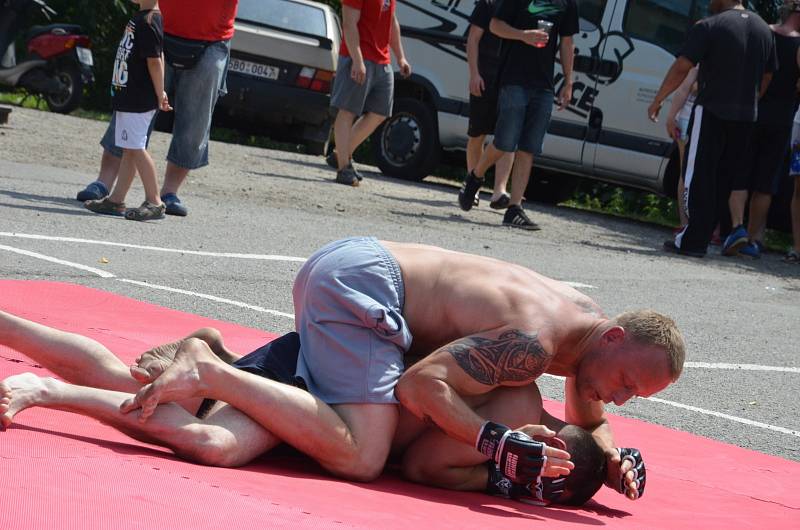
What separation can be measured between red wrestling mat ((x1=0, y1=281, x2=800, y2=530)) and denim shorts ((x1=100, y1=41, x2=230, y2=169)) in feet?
12.8

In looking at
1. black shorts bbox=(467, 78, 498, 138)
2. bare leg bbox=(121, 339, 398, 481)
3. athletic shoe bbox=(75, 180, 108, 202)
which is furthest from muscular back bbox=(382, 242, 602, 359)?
black shorts bbox=(467, 78, 498, 138)

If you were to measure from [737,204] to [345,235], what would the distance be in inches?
172

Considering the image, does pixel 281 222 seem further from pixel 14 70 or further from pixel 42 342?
pixel 14 70

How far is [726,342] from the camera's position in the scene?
25.2 feet

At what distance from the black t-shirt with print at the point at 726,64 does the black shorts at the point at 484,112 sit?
2031mm

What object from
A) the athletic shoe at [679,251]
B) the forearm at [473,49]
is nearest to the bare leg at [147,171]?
the forearm at [473,49]

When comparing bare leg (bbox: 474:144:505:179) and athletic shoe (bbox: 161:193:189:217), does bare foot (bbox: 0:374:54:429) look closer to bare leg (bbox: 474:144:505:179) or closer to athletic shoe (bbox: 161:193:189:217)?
athletic shoe (bbox: 161:193:189:217)

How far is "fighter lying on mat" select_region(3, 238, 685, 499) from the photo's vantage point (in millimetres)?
3902

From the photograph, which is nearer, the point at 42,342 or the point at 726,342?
the point at 42,342

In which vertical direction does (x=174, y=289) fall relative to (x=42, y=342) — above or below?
below

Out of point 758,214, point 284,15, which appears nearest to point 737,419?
point 758,214

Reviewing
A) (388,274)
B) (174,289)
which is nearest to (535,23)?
(174,289)

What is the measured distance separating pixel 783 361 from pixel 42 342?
4.61 metres

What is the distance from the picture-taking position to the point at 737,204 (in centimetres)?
1242
